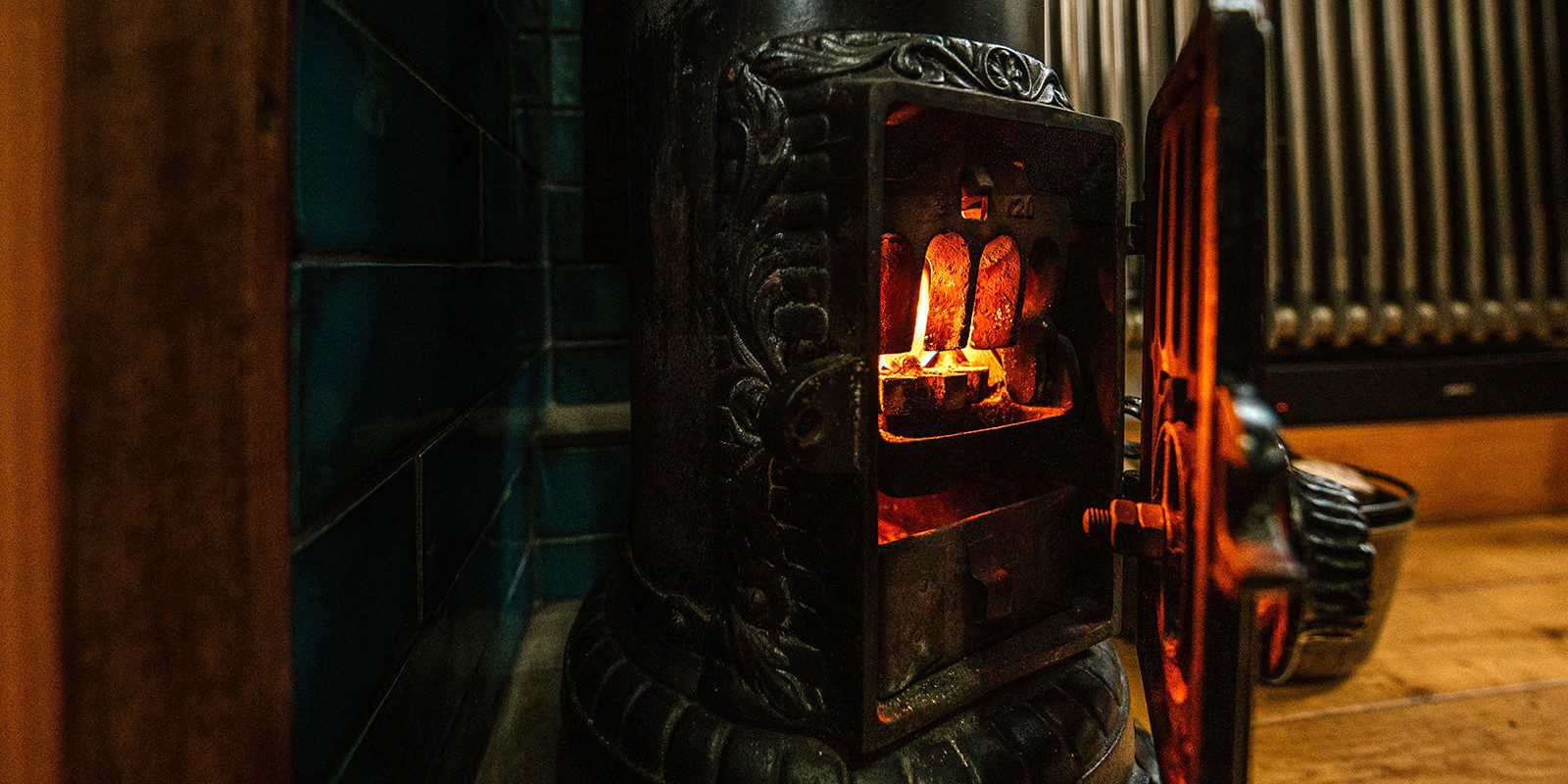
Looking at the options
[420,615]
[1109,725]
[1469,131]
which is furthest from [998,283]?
[1469,131]

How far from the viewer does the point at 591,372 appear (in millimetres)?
1330

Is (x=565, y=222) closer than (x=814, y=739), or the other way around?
(x=814, y=739)

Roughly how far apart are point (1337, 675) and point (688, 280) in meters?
1.24

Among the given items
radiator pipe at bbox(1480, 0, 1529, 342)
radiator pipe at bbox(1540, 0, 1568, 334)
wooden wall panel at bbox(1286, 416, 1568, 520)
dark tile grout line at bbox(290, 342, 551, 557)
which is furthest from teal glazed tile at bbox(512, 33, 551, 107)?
radiator pipe at bbox(1540, 0, 1568, 334)

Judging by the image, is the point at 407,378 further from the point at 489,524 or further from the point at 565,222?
the point at 565,222

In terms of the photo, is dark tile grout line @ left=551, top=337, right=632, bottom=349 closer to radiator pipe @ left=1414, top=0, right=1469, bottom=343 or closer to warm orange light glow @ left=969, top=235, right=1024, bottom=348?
warm orange light glow @ left=969, top=235, right=1024, bottom=348

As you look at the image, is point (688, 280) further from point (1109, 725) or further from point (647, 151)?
point (1109, 725)

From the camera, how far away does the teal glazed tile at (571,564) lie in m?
1.31

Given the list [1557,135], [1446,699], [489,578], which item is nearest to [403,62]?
[489,578]

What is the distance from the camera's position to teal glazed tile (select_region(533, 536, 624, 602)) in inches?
51.7

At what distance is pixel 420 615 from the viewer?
68 centimetres

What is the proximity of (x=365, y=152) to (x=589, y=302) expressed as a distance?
0.77 m

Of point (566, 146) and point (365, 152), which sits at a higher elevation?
point (566, 146)

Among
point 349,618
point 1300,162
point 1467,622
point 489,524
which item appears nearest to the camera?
point 349,618
